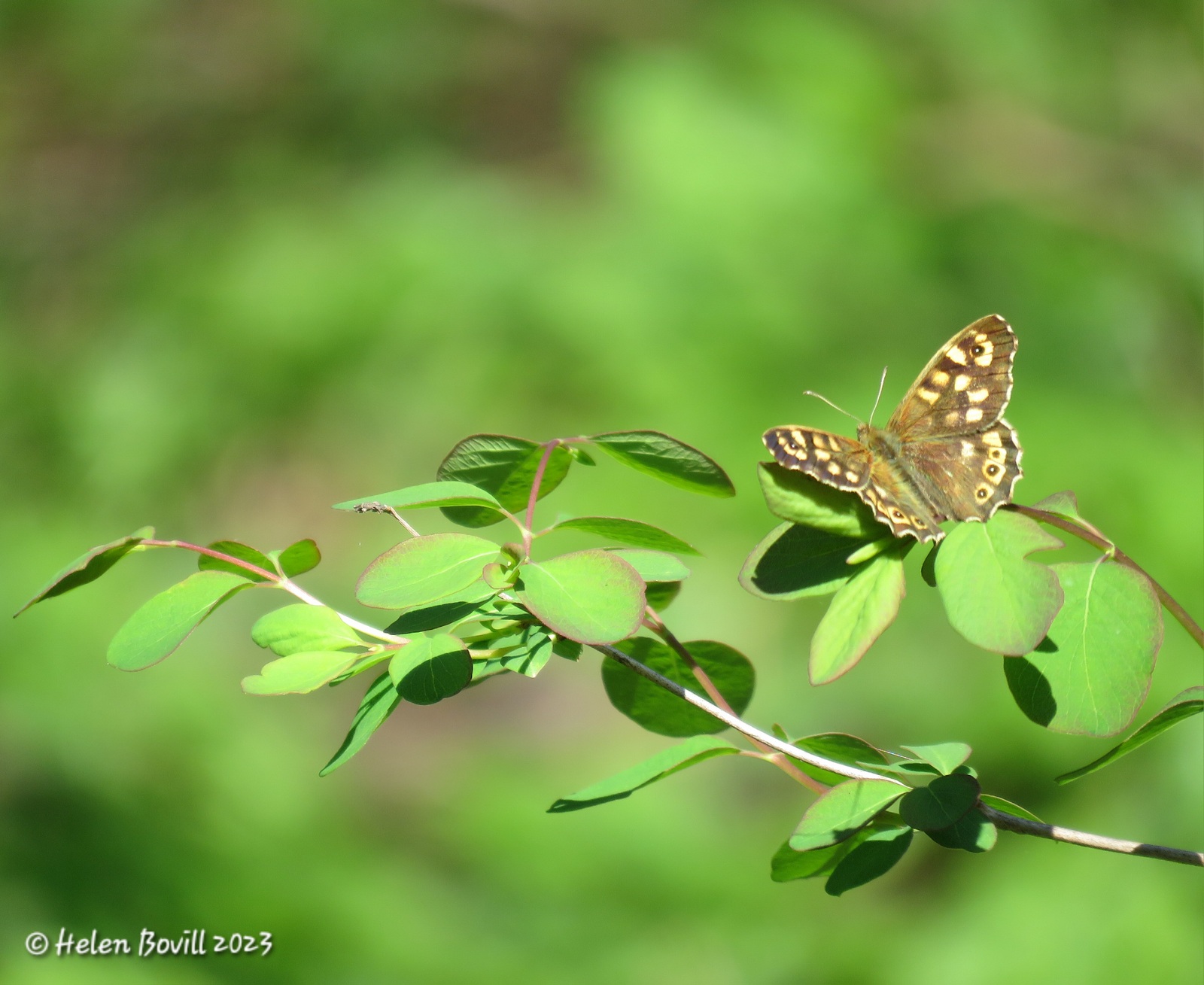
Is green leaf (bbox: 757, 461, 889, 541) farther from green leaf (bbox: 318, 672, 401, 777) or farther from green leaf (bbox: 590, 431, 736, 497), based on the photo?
green leaf (bbox: 318, 672, 401, 777)

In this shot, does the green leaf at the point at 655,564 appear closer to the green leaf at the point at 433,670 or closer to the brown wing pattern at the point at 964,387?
the green leaf at the point at 433,670

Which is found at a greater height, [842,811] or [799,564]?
[799,564]

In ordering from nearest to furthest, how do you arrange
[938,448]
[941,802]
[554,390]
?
[941,802]
[938,448]
[554,390]

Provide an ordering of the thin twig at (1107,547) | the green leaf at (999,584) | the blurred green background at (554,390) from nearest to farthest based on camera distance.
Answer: the green leaf at (999,584) < the thin twig at (1107,547) < the blurred green background at (554,390)

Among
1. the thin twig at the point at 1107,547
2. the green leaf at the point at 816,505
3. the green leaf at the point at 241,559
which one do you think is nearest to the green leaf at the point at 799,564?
the green leaf at the point at 816,505

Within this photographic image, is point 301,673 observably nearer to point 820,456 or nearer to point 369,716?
point 369,716

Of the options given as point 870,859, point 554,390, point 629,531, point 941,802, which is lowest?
point 554,390

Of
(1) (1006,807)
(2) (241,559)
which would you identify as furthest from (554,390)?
(1) (1006,807)
